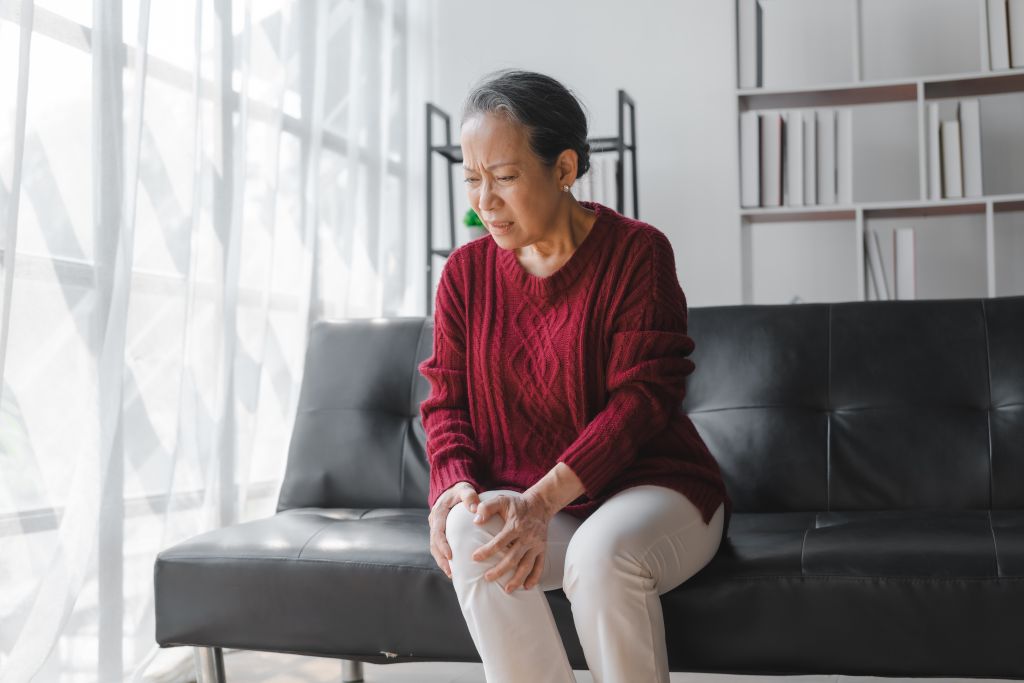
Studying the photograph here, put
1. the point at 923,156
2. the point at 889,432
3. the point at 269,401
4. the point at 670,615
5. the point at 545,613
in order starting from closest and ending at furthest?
the point at 545,613
the point at 670,615
the point at 889,432
the point at 269,401
the point at 923,156

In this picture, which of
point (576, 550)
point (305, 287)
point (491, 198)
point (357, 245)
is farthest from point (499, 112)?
point (357, 245)

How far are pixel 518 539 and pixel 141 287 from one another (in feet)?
4.10

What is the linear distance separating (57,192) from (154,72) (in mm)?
431

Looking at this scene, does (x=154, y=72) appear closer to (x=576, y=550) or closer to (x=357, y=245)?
(x=357, y=245)

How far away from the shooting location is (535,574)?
1.33 m

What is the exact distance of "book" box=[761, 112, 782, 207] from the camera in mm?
3227

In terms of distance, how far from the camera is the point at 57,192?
198 cm

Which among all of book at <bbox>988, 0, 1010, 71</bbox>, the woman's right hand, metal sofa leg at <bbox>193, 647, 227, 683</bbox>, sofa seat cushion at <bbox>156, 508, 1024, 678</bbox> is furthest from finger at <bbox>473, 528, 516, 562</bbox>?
book at <bbox>988, 0, 1010, 71</bbox>

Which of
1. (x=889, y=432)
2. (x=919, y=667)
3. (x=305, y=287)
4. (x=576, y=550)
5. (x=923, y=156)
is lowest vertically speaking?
(x=919, y=667)

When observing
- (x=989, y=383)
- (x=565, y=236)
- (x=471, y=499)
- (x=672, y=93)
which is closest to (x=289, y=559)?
(x=471, y=499)

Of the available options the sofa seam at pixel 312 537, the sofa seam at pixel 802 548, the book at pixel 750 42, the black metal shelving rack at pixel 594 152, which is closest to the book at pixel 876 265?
the book at pixel 750 42

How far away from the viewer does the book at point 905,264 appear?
3.17 m

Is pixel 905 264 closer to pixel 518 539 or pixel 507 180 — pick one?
pixel 507 180

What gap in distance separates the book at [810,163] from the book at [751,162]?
14 centimetres
